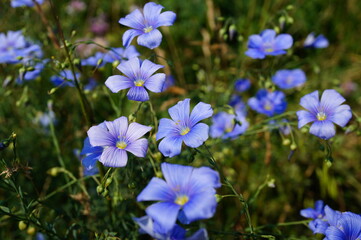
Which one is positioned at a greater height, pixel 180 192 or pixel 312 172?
pixel 180 192

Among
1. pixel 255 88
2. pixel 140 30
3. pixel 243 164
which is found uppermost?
pixel 140 30

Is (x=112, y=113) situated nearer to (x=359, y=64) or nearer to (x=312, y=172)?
(x=312, y=172)

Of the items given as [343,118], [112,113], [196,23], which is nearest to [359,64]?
[196,23]

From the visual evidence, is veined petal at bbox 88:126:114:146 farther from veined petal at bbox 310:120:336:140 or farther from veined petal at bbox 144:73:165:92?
veined petal at bbox 310:120:336:140

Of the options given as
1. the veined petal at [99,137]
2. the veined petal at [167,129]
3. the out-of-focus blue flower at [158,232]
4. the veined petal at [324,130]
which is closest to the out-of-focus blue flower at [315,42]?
the veined petal at [324,130]

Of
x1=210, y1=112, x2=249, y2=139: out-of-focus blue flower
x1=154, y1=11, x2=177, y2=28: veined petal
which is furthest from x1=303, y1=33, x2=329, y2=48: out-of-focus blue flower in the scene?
x1=154, y1=11, x2=177, y2=28: veined petal

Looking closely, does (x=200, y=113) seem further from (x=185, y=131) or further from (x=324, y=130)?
(x=324, y=130)
